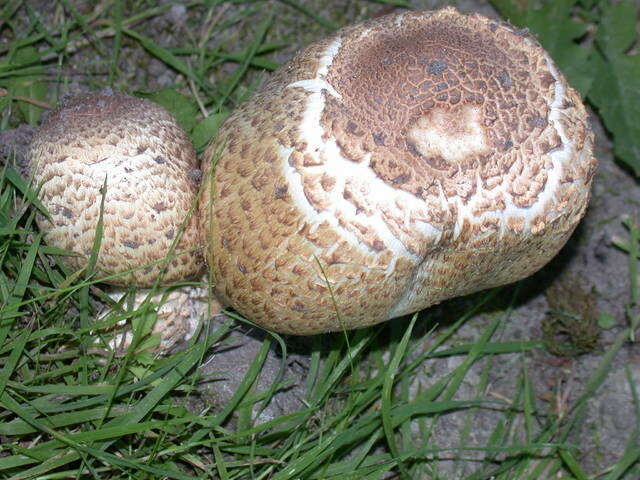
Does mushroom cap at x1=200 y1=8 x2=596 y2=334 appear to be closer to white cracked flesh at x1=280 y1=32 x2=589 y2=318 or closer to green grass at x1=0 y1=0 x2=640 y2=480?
white cracked flesh at x1=280 y1=32 x2=589 y2=318

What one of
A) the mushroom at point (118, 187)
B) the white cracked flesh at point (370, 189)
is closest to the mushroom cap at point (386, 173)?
the white cracked flesh at point (370, 189)

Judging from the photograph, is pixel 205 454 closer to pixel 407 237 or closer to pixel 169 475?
pixel 169 475

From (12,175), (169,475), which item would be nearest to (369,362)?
(169,475)

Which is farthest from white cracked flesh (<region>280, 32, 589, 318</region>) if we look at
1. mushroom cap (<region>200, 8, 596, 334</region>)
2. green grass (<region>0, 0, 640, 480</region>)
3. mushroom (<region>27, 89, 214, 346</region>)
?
green grass (<region>0, 0, 640, 480</region>)

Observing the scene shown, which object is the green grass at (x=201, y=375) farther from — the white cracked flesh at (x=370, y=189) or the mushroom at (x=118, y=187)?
the white cracked flesh at (x=370, y=189)

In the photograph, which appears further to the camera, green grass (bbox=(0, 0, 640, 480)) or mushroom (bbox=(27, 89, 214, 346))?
green grass (bbox=(0, 0, 640, 480))

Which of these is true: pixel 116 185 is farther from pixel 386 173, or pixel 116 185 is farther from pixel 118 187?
pixel 386 173
